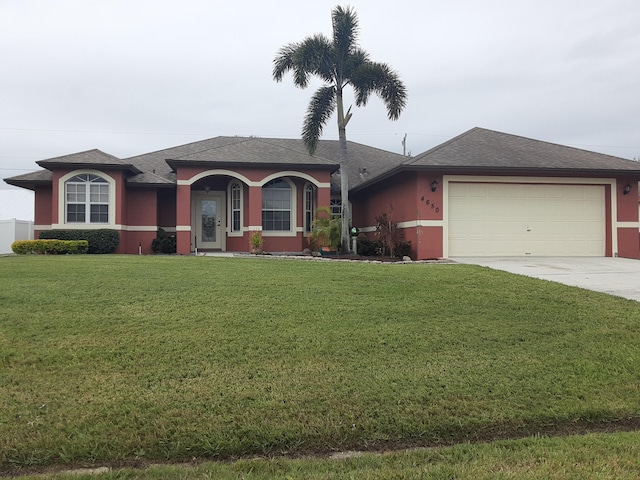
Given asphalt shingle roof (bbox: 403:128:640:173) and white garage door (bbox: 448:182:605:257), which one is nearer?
asphalt shingle roof (bbox: 403:128:640:173)

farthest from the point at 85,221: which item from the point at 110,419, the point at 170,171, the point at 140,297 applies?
the point at 110,419

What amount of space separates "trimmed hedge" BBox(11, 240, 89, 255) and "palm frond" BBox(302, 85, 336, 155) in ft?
28.7

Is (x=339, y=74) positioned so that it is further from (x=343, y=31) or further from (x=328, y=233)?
(x=328, y=233)

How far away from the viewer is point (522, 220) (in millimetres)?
15453

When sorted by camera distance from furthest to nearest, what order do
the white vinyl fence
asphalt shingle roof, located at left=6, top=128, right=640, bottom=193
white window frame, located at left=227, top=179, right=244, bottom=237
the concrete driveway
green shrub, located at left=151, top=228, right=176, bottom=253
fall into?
the white vinyl fence < white window frame, located at left=227, top=179, right=244, bottom=237 < green shrub, located at left=151, top=228, right=176, bottom=253 < asphalt shingle roof, located at left=6, top=128, right=640, bottom=193 < the concrete driveway

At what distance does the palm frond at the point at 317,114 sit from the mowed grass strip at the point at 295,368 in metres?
10.1

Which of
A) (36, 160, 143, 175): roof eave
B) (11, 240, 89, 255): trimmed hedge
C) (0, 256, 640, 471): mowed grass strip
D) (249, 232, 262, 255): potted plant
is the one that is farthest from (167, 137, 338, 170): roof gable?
(0, 256, 640, 471): mowed grass strip

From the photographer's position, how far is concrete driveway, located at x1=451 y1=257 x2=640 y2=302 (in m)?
9.16

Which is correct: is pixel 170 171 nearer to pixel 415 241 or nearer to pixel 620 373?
pixel 415 241

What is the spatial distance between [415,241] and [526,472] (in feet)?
40.4

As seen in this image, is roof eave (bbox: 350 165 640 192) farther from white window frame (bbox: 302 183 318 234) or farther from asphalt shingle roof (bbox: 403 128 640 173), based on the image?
white window frame (bbox: 302 183 318 234)

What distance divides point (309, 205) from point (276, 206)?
1.39m

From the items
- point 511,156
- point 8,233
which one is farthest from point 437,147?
point 8,233

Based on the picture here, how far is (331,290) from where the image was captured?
27.1 ft
